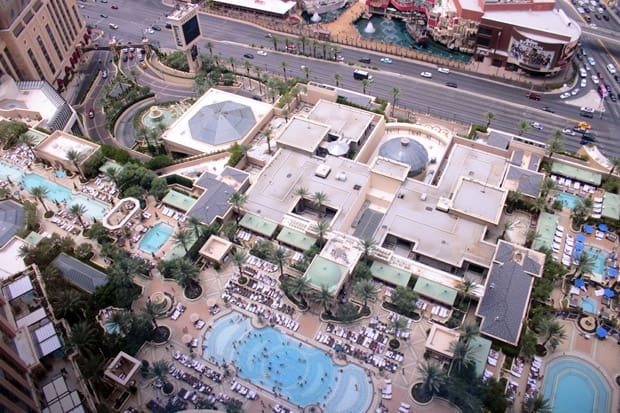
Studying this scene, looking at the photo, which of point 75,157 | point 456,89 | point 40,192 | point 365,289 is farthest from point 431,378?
point 456,89

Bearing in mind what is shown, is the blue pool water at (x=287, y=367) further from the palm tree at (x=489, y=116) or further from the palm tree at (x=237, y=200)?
the palm tree at (x=489, y=116)

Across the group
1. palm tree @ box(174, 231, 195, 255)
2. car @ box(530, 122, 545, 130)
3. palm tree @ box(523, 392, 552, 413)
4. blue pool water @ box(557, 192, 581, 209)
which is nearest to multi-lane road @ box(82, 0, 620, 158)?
car @ box(530, 122, 545, 130)

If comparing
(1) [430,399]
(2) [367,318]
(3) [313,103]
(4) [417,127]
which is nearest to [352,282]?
(2) [367,318]

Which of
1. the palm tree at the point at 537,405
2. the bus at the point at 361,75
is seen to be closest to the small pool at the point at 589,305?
the palm tree at the point at 537,405

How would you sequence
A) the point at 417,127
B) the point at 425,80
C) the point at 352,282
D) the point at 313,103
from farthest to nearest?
1. the point at 425,80
2. the point at 313,103
3. the point at 417,127
4. the point at 352,282

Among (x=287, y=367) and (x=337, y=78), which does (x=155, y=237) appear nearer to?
(x=287, y=367)

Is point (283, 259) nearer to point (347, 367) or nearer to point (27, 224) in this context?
point (347, 367)
